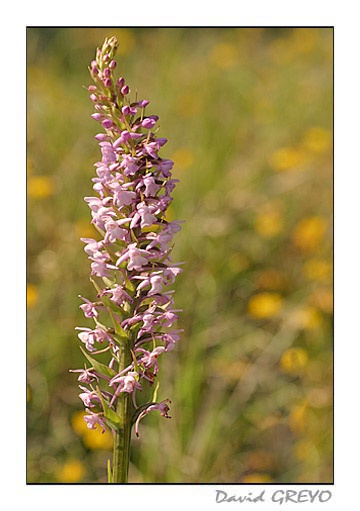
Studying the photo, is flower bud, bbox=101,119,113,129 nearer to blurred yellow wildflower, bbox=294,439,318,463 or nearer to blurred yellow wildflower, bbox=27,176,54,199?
blurred yellow wildflower, bbox=294,439,318,463

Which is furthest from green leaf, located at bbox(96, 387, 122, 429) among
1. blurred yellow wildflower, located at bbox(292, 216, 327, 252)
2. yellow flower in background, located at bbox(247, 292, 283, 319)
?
blurred yellow wildflower, located at bbox(292, 216, 327, 252)

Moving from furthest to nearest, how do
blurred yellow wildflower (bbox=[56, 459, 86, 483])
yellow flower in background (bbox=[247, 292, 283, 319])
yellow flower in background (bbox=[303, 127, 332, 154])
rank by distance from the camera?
yellow flower in background (bbox=[303, 127, 332, 154])
yellow flower in background (bbox=[247, 292, 283, 319])
blurred yellow wildflower (bbox=[56, 459, 86, 483])

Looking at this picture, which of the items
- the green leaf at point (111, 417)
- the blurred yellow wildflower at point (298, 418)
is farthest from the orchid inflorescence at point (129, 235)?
the blurred yellow wildflower at point (298, 418)

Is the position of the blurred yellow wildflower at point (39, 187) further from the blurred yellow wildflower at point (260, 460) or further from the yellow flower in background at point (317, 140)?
the blurred yellow wildflower at point (260, 460)

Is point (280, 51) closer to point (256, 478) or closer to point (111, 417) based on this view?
point (256, 478)

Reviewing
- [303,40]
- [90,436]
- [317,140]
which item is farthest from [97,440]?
[303,40]

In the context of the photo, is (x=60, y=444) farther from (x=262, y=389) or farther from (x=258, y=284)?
(x=258, y=284)
